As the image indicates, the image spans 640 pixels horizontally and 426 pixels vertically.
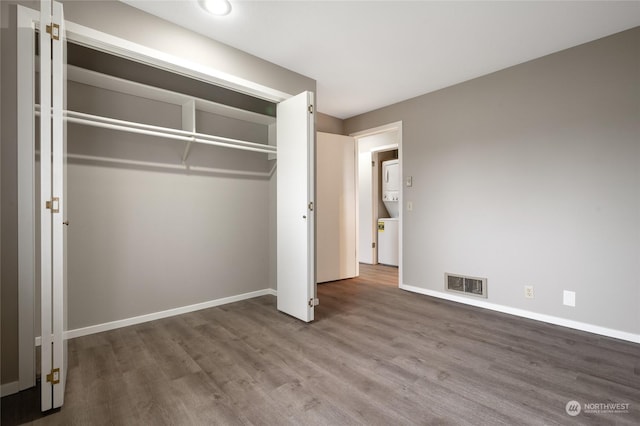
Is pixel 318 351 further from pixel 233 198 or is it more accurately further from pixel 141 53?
pixel 141 53

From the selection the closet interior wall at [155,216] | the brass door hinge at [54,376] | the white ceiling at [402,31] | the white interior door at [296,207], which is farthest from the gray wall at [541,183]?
the brass door hinge at [54,376]

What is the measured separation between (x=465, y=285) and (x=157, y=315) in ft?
11.0

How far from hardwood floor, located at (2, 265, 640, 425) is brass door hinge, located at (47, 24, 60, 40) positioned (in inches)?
78.4

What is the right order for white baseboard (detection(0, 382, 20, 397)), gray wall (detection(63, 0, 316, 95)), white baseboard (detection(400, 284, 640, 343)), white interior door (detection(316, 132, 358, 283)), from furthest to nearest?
1. white interior door (detection(316, 132, 358, 283))
2. white baseboard (detection(400, 284, 640, 343))
3. gray wall (detection(63, 0, 316, 95))
4. white baseboard (detection(0, 382, 20, 397))

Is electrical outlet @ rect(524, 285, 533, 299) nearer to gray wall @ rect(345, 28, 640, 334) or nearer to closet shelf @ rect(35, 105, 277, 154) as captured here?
gray wall @ rect(345, 28, 640, 334)

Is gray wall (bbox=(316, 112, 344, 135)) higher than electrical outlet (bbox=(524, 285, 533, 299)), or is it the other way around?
gray wall (bbox=(316, 112, 344, 135))

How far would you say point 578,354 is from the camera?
220cm

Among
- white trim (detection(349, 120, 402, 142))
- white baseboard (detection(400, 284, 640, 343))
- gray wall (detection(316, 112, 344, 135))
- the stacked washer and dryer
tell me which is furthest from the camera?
the stacked washer and dryer

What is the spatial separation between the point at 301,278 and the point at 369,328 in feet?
2.56

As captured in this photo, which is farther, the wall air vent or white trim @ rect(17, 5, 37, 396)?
the wall air vent

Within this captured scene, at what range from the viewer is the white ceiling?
7.08 ft

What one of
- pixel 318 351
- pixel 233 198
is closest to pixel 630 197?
pixel 318 351

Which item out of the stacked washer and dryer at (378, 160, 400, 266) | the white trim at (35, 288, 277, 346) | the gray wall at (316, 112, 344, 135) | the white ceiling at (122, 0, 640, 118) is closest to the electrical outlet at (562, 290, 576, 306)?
the white ceiling at (122, 0, 640, 118)

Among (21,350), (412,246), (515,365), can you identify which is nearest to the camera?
(21,350)
